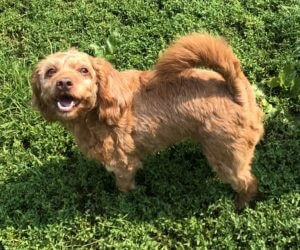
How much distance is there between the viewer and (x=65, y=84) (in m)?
3.53

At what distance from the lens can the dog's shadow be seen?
4.45m

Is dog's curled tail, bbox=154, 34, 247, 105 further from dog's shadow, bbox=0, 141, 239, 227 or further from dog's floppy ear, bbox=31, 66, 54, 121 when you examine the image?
dog's shadow, bbox=0, 141, 239, 227

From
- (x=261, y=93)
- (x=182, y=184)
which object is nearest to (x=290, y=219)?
(x=182, y=184)

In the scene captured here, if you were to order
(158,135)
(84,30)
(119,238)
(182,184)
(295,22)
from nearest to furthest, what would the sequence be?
(158,135), (119,238), (182,184), (295,22), (84,30)

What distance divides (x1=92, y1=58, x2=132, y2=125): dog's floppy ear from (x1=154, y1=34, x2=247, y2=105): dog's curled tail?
36 centimetres

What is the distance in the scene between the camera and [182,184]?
4.60m

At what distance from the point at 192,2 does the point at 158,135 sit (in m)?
2.29

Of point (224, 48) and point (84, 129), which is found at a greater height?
point (224, 48)

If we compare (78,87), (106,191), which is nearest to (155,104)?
(78,87)

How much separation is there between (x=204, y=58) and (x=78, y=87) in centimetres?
95

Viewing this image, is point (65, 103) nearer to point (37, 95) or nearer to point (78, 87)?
point (78, 87)

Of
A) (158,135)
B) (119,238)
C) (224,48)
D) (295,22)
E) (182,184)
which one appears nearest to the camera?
(224,48)

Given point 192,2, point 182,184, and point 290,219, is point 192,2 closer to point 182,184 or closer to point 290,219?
point 182,184

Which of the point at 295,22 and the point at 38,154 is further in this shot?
the point at 295,22
